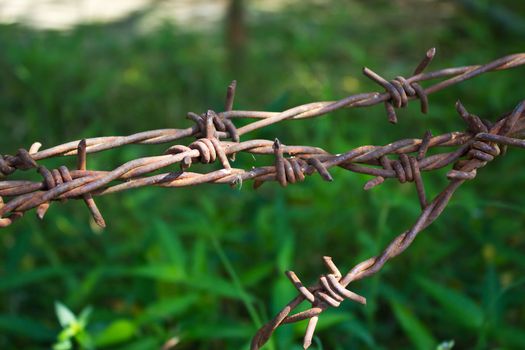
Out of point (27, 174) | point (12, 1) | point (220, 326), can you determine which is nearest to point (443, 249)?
point (220, 326)

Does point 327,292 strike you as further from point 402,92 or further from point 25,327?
point 25,327

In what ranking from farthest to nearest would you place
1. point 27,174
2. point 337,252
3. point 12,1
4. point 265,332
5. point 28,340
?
1. point 12,1
2. point 27,174
3. point 337,252
4. point 28,340
5. point 265,332

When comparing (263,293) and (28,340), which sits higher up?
(28,340)

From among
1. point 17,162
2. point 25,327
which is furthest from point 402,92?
point 25,327

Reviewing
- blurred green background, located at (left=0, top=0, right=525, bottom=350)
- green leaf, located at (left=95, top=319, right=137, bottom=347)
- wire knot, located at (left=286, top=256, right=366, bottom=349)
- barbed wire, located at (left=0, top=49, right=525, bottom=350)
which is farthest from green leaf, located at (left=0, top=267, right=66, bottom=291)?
wire knot, located at (left=286, top=256, right=366, bottom=349)

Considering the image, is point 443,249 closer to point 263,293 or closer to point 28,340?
point 263,293

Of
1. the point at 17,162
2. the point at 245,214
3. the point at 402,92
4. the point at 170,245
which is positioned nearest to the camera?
the point at 17,162

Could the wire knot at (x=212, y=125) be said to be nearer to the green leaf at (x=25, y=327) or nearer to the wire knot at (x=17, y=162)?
the wire knot at (x=17, y=162)
